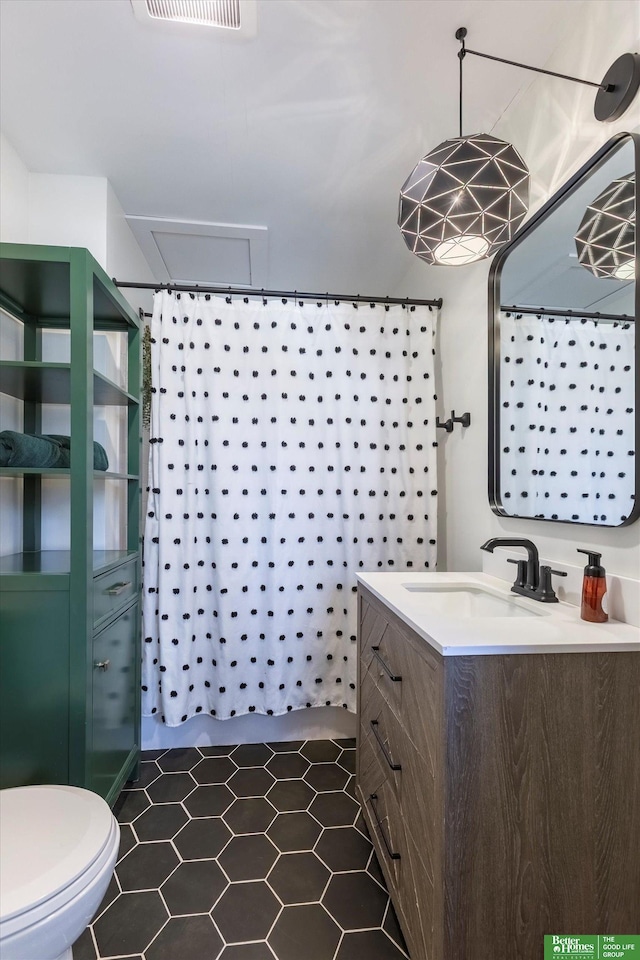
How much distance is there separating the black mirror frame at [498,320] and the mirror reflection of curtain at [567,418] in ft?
0.07

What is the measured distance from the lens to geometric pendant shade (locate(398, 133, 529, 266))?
1.25 meters

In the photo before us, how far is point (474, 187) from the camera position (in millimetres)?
1273

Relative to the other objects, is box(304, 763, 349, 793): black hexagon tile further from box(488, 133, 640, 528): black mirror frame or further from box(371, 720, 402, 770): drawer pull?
box(488, 133, 640, 528): black mirror frame

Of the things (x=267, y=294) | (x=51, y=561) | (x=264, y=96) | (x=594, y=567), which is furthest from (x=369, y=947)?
(x=264, y=96)

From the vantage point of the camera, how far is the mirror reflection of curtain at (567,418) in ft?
3.78

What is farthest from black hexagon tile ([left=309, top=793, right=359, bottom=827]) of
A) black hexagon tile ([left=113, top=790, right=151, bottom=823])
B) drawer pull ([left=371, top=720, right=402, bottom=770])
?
black hexagon tile ([left=113, top=790, right=151, bottom=823])

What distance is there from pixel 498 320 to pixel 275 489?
1.16m

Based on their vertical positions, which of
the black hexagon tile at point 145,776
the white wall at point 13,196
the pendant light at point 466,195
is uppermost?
the white wall at point 13,196

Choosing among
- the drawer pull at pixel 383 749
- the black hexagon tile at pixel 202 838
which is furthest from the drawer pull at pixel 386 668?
the black hexagon tile at pixel 202 838

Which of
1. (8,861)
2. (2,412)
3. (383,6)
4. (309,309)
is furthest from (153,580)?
(383,6)

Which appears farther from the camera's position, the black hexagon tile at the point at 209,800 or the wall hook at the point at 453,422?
the wall hook at the point at 453,422

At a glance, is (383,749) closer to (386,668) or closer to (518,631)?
(386,668)

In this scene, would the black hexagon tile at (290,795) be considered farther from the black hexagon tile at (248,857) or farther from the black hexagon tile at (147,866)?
the black hexagon tile at (147,866)

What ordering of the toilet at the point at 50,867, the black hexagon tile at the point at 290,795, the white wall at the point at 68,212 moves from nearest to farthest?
the toilet at the point at 50,867 < the black hexagon tile at the point at 290,795 < the white wall at the point at 68,212
